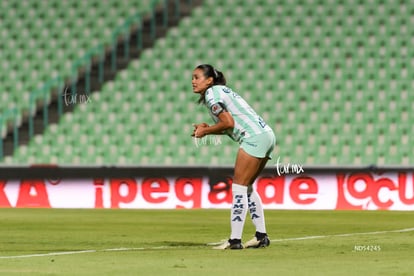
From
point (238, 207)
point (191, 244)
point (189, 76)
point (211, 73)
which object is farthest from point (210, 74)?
point (189, 76)

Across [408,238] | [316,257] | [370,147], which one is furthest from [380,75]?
[316,257]

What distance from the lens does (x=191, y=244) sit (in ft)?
35.2

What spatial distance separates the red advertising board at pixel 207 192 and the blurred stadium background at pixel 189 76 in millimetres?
1724

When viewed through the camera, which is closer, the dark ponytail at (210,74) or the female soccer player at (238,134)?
the female soccer player at (238,134)

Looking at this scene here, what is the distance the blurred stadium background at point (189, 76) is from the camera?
69.6 feet

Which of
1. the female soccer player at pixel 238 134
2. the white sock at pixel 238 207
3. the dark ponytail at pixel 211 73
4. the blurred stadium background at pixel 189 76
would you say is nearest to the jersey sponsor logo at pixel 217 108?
the female soccer player at pixel 238 134

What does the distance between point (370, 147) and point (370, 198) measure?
2.58 metres

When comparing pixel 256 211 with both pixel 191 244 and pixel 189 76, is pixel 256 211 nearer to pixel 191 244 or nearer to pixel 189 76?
pixel 191 244

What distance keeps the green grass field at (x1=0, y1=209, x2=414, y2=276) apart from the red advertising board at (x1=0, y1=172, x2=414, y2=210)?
1.36 meters

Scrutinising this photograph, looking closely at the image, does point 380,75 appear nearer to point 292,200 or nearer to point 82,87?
point 292,200

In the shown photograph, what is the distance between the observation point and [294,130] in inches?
843

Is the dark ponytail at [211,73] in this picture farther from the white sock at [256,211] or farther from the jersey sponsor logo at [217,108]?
the white sock at [256,211]

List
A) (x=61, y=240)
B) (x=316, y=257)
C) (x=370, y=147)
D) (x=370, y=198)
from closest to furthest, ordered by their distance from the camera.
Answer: (x=316, y=257), (x=61, y=240), (x=370, y=198), (x=370, y=147)

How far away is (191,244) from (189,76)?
11.9 m
